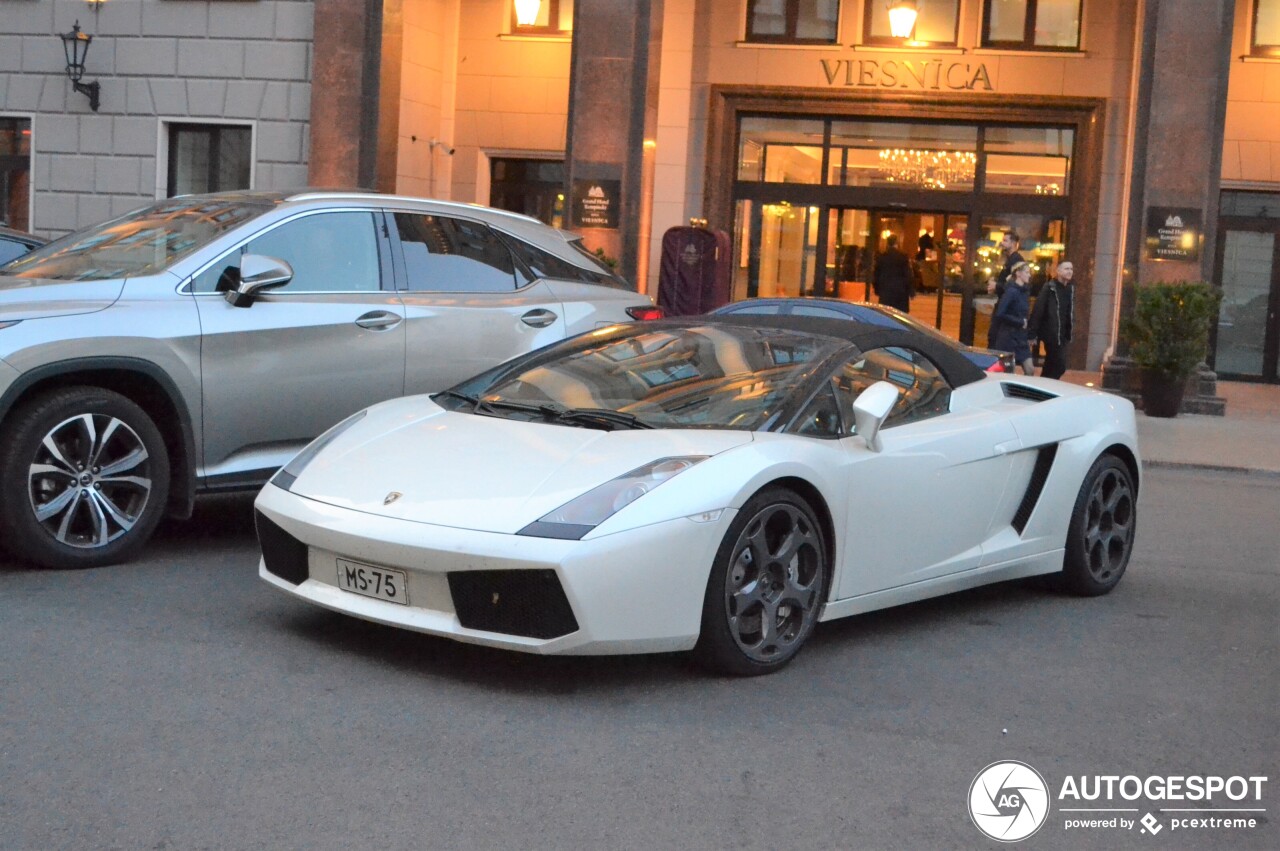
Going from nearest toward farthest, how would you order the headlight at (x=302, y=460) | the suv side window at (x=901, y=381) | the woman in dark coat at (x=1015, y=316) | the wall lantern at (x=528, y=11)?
the headlight at (x=302, y=460)
the suv side window at (x=901, y=381)
the woman in dark coat at (x=1015, y=316)
the wall lantern at (x=528, y=11)

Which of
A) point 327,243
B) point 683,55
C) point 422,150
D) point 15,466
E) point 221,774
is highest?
point 683,55

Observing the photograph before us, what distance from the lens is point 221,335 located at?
6895 millimetres

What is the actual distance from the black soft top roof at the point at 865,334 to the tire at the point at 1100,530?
2.43 ft

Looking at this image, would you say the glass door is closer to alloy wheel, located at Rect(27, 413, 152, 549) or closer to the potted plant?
the potted plant

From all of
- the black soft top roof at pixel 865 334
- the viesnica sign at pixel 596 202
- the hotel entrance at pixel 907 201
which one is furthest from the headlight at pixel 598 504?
the hotel entrance at pixel 907 201

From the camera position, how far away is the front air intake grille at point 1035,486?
6527 mm

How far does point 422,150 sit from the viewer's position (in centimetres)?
2289

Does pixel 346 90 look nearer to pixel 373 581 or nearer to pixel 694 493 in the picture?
pixel 373 581

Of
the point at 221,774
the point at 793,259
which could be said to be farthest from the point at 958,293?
the point at 221,774

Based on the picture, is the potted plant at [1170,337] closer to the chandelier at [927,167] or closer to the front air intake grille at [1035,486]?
the chandelier at [927,167]

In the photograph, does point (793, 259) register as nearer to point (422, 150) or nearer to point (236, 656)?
point (422, 150)

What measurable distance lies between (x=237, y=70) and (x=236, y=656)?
17172 mm

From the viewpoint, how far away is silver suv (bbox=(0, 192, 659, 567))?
646 centimetres

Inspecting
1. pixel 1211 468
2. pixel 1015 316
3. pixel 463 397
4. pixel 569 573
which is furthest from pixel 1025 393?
pixel 1015 316
